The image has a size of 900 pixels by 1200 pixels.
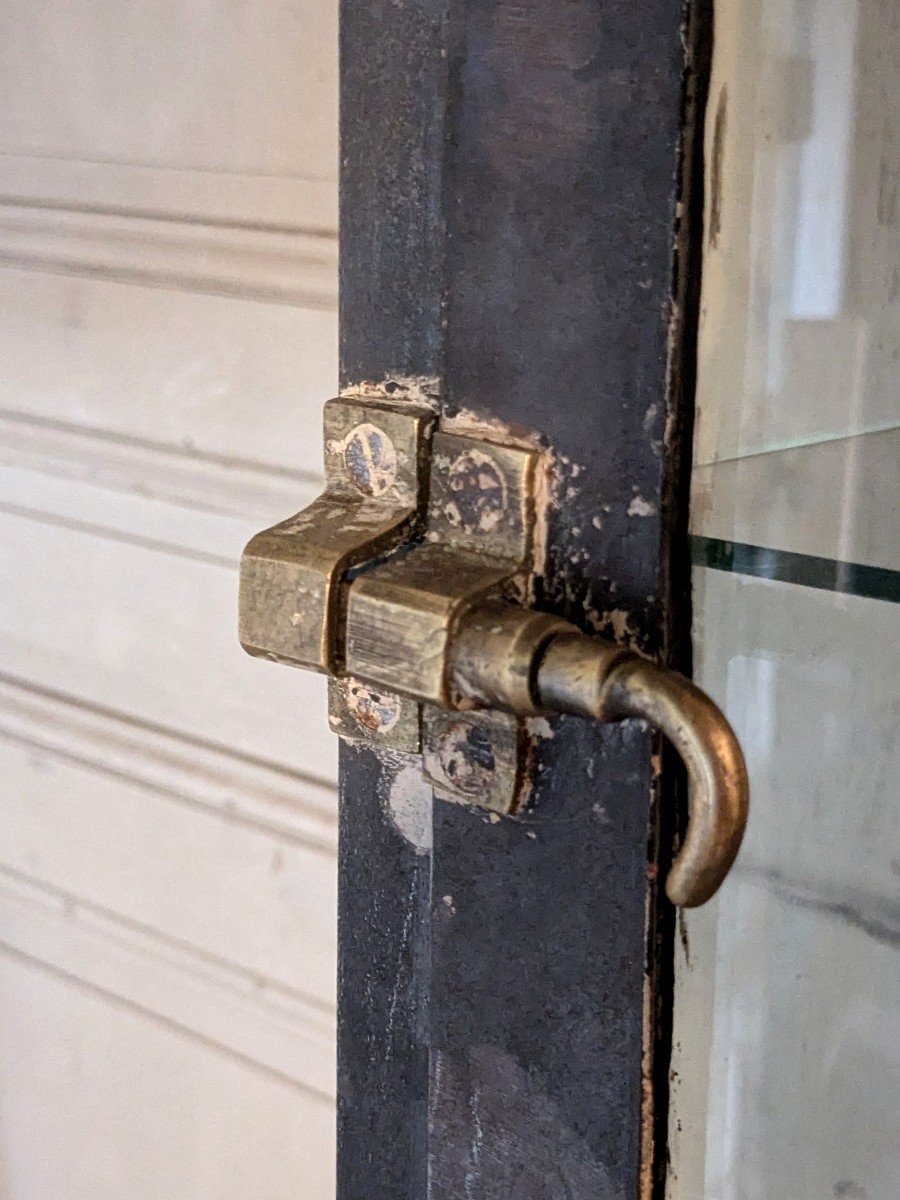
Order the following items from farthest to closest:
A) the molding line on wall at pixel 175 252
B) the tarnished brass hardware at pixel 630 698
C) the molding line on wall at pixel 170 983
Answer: the molding line on wall at pixel 170 983 → the molding line on wall at pixel 175 252 → the tarnished brass hardware at pixel 630 698

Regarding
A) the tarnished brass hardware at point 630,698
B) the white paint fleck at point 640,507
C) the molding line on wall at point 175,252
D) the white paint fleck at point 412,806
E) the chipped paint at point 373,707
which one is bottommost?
the white paint fleck at point 412,806

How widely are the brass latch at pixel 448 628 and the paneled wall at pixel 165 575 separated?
1.07 feet

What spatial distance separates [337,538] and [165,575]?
452 mm

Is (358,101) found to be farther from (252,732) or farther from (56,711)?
(56,711)

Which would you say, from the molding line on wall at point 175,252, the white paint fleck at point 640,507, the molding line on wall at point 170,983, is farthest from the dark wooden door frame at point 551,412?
the molding line on wall at point 170,983

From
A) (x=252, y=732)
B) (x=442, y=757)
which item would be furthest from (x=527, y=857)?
(x=252, y=732)

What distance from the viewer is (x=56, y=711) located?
851 millimetres

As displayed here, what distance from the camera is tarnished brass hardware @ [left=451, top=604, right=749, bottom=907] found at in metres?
0.28

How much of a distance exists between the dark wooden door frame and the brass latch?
0.04ft

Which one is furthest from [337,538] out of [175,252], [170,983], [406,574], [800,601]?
[170,983]

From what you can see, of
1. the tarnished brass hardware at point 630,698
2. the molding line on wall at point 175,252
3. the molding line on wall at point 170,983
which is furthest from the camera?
the molding line on wall at point 170,983

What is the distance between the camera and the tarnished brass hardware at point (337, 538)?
1.07 ft

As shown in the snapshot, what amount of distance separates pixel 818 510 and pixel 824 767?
0.26 feet

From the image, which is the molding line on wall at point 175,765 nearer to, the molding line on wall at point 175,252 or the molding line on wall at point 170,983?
the molding line on wall at point 170,983
